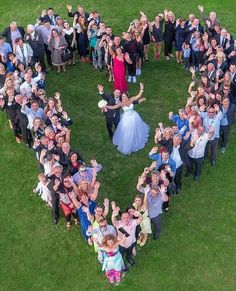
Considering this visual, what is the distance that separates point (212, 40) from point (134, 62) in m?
2.58

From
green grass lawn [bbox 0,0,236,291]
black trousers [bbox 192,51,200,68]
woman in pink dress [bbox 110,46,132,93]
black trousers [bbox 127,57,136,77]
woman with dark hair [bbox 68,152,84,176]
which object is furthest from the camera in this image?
black trousers [bbox 192,51,200,68]

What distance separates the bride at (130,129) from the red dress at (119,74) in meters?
1.49

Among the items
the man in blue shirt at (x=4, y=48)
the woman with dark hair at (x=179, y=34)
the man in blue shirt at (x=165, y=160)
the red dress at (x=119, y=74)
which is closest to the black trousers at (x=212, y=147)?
the man in blue shirt at (x=165, y=160)

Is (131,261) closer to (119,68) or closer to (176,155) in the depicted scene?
(176,155)

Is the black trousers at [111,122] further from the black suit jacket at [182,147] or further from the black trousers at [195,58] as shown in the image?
the black trousers at [195,58]

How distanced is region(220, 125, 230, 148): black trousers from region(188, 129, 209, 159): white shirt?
1.37 m

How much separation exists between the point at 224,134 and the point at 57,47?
6221 mm

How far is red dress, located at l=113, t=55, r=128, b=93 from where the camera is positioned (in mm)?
16031

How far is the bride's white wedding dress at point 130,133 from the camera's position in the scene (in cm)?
1455

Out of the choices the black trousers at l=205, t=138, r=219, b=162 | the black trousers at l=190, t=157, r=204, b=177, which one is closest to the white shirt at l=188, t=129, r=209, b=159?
the black trousers at l=190, t=157, r=204, b=177

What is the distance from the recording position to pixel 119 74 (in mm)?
16234

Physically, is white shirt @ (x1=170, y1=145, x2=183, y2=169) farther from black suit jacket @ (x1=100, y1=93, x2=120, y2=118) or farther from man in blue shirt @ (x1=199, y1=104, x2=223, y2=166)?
black suit jacket @ (x1=100, y1=93, x2=120, y2=118)

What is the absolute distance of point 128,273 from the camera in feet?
39.8

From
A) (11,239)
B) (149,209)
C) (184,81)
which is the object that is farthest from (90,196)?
(184,81)
